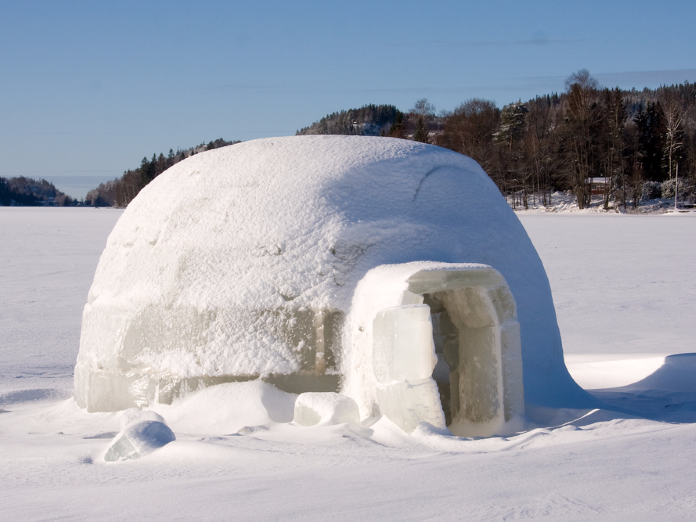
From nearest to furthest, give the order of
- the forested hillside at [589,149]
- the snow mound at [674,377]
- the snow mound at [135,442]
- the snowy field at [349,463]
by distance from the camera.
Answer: the snowy field at [349,463] < the snow mound at [135,442] < the snow mound at [674,377] < the forested hillside at [589,149]

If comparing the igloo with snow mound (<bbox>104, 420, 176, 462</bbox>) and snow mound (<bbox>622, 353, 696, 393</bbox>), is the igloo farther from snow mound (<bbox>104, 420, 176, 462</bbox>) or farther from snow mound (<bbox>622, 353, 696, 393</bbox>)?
snow mound (<bbox>622, 353, 696, 393</bbox>)

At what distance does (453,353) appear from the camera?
15.0ft

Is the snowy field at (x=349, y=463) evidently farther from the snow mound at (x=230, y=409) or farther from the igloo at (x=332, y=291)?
the igloo at (x=332, y=291)

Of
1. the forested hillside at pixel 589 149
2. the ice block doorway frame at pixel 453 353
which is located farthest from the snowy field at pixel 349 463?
the forested hillside at pixel 589 149

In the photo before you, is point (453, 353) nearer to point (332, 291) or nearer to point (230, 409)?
point (332, 291)

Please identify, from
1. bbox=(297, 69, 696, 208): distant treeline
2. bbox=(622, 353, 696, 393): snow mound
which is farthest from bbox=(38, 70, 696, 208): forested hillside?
bbox=(622, 353, 696, 393): snow mound

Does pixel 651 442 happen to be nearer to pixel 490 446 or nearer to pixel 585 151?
pixel 490 446

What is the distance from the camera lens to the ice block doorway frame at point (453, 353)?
374 cm

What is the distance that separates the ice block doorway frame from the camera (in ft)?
12.3

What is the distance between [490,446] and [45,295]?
35.6ft

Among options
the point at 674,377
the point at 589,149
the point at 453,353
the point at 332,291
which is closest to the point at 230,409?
the point at 332,291

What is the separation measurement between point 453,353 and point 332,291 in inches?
38.1

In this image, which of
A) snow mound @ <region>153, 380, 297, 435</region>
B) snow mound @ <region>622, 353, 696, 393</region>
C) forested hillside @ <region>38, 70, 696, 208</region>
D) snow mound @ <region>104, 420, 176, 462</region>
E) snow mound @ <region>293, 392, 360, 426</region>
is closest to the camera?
snow mound @ <region>104, 420, 176, 462</region>

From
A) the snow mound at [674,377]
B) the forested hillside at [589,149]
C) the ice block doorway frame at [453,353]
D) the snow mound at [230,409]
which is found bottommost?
the snow mound at [674,377]
